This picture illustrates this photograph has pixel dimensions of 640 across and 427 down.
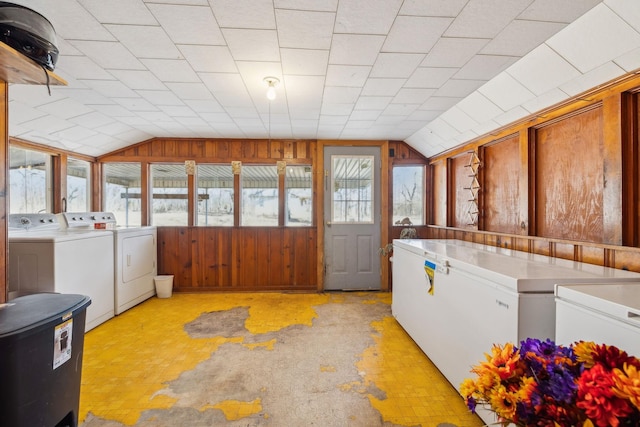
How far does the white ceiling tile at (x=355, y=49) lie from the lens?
1900 mm

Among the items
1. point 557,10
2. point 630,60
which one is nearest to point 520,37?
point 557,10

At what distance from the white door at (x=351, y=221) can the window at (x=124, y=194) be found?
2972 mm

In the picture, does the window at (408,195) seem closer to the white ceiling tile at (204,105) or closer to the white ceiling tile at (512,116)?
the white ceiling tile at (512,116)

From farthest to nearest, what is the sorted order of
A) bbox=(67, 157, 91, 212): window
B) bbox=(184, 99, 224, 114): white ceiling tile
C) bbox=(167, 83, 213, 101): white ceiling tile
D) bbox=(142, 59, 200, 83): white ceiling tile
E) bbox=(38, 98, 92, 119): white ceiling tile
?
bbox=(67, 157, 91, 212): window → bbox=(184, 99, 224, 114): white ceiling tile → bbox=(38, 98, 92, 119): white ceiling tile → bbox=(167, 83, 213, 101): white ceiling tile → bbox=(142, 59, 200, 83): white ceiling tile

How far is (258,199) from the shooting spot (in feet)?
14.6

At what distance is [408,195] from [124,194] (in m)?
4.52

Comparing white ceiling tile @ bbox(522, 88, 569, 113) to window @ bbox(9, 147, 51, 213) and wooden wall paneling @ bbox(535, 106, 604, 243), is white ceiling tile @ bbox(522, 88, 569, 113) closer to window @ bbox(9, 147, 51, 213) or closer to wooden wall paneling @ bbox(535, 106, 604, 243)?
wooden wall paneling @ bbox(535, 106, 604, 243)

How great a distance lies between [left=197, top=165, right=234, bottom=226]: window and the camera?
14.5 ft

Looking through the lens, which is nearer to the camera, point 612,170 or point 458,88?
point 612,170

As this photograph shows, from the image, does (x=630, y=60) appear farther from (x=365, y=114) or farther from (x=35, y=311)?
(x=35, y=311)

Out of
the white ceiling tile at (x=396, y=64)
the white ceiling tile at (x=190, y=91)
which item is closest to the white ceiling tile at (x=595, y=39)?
the white ceiling tile at (x=396, y=64)

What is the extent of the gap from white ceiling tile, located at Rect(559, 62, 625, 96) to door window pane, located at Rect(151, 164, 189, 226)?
15.1ft

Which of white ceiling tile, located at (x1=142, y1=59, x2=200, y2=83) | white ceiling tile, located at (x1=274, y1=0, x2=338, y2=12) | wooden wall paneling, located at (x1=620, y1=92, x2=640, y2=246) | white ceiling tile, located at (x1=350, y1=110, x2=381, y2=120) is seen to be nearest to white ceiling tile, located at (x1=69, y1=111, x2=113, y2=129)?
white ceiling tile, located at (x1=142, y1=59, x2=200, y2=83)

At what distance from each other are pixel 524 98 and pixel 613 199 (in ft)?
3.42
